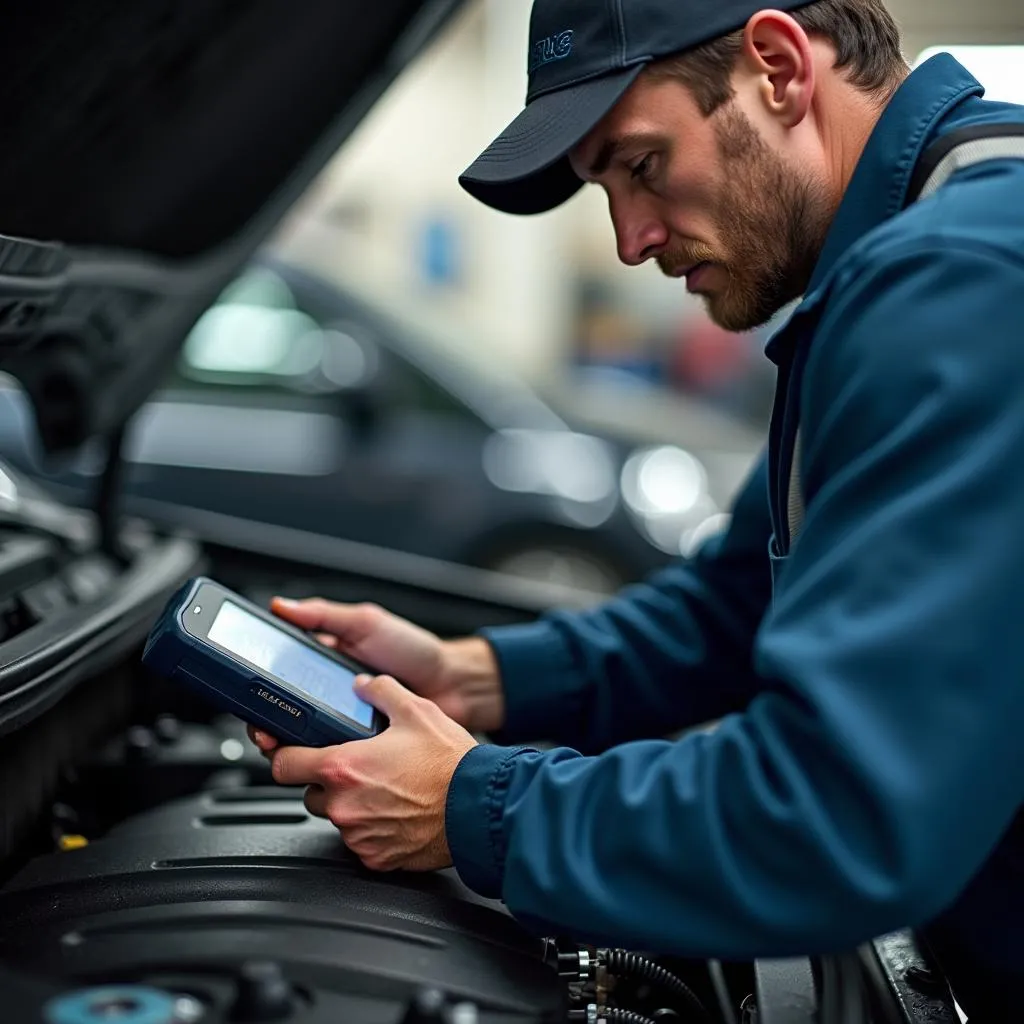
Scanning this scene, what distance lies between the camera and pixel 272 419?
15.0 feet

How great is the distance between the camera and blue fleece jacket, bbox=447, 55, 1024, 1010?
0.87 metres

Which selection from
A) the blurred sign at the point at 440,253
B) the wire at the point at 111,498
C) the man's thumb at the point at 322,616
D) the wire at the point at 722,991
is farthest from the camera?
the blurred sign at the point at 440,253

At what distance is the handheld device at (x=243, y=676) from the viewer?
Result: 1182 millimetres

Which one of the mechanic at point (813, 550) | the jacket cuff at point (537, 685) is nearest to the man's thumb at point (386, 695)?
the mechanic at point (813, 550)

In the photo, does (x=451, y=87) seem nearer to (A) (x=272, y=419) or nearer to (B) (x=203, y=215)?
(A) (x=272, y=419)

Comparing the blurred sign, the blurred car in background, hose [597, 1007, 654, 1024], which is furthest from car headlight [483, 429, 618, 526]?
the blurred sign

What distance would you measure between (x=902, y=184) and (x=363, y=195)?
11255 millimetres

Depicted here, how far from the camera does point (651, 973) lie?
1210 mm

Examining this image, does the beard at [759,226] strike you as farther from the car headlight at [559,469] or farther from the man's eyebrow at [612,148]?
the car headlight at [559,469]

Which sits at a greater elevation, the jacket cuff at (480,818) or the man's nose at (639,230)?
the man's nose at (639,230)

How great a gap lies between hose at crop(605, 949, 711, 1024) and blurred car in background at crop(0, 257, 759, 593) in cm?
322

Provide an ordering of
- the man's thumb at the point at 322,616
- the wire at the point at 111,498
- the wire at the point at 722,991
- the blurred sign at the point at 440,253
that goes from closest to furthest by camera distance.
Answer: the wire at the point at 722,991, the man's thumb at the point at 322,616, the wire at the point at 111,498, the blurred sign at the point at 440,253

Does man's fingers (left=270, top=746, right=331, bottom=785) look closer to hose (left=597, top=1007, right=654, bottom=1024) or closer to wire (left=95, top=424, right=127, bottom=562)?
hose (left=597, top=1007, right=654, bottom=1024)

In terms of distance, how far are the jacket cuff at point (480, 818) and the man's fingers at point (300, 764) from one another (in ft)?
0.45
